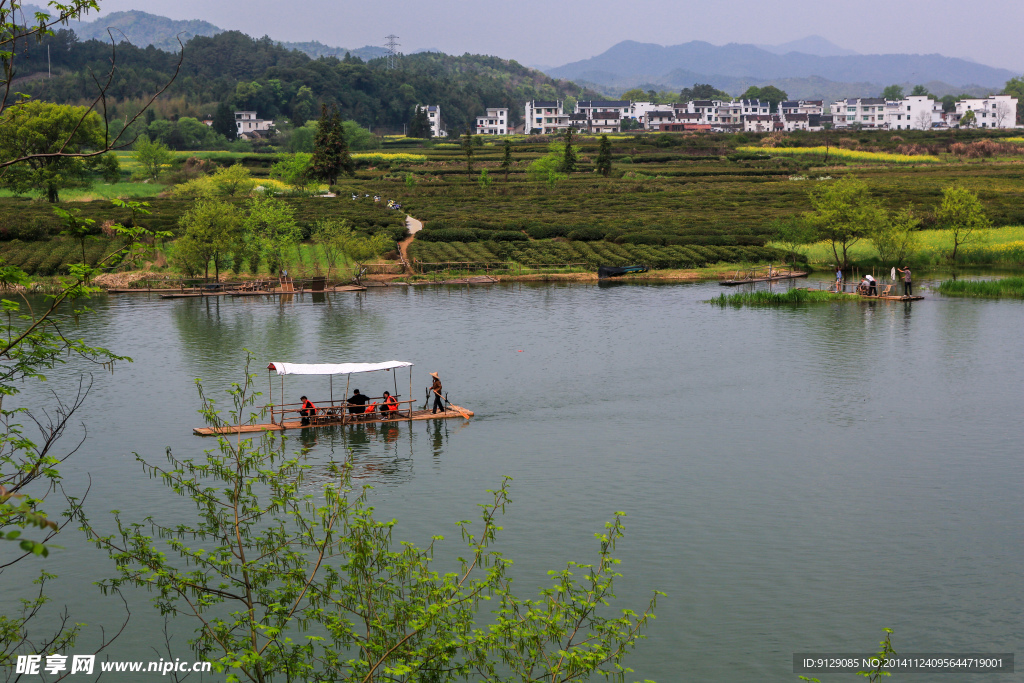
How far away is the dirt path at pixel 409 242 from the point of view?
94.8 meters

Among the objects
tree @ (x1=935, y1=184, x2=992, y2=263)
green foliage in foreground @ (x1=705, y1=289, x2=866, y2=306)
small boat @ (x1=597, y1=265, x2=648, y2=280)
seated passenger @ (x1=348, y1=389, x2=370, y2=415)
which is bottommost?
seated passenger @ (x1=348, y1=389, x2=370, y2=415)

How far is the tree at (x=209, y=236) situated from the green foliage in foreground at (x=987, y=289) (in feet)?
214

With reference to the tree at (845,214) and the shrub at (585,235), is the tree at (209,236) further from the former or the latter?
the tree at (845,214)

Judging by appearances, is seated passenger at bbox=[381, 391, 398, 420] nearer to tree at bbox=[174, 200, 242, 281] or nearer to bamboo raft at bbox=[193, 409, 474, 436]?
bamboo raft at bbox=[193, 409, 474, 436]

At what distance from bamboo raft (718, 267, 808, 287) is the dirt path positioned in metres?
32.0

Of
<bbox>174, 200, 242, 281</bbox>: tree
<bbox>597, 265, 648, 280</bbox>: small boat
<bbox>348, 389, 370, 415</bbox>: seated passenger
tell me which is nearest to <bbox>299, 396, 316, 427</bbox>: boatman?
<bbox>348, 389, 370, 415</bbox>: seated passenger

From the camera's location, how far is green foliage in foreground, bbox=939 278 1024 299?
75250 millimetres

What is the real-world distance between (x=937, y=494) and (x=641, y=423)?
13482 millimetres

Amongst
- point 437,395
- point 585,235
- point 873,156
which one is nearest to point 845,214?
point 585,235

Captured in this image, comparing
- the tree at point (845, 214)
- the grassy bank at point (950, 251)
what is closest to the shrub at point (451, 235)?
the grassy bank at point (950, 251)

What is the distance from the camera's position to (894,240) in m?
88.1

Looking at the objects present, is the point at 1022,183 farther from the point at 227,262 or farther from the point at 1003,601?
the point at 1003,601

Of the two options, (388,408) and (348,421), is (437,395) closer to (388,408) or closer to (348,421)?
(388,408)

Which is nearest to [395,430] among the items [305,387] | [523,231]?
[305,387]
